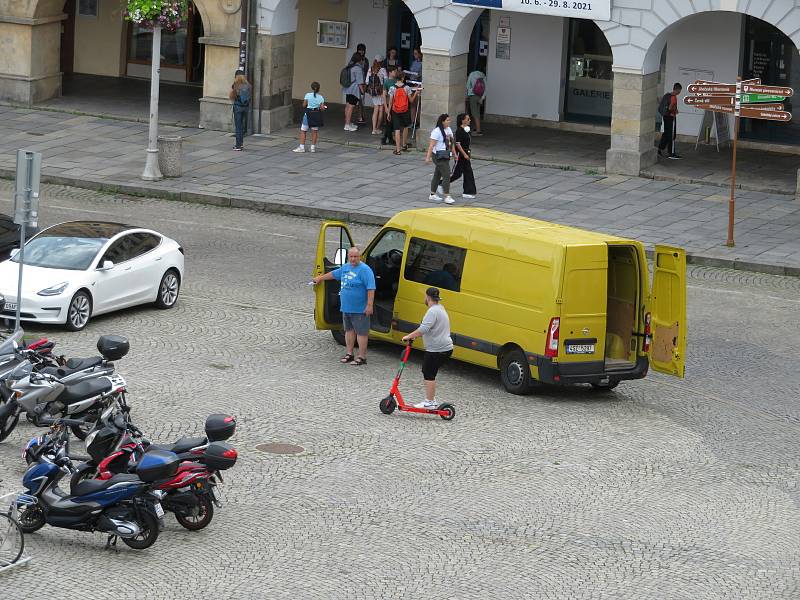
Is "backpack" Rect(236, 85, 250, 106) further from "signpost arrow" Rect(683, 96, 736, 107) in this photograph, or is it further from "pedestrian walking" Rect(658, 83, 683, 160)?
"signpost arrow" Rect(683, 96, 736, 107)

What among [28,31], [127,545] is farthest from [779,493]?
[28,31]

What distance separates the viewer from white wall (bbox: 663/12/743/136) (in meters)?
34.2

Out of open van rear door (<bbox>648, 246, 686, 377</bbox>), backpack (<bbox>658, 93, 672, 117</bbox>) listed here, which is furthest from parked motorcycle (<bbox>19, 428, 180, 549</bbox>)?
backpack (<bbox>658, 93, 672, 117</bbox>)

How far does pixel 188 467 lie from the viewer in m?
12.6

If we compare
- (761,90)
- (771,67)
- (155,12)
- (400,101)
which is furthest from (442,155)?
(771,67)

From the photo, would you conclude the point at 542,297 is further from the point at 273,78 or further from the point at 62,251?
the point at 273,78

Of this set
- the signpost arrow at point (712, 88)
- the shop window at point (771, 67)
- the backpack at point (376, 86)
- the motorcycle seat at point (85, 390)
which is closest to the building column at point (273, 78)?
the backpack at point (376, 86)

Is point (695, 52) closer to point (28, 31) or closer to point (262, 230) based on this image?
point (262, 230)

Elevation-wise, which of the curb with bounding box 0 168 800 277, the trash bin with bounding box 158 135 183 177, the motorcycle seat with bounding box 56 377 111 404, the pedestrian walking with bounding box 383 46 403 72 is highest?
the pedestrian walking with bounding box 383 46 403 72

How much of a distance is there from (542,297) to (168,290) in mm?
5997

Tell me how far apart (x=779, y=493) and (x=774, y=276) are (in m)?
10.3

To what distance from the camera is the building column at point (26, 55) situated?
35625 millimetres

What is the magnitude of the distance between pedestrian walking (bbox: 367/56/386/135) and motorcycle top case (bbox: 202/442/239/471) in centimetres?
2295

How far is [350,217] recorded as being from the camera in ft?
90.2
